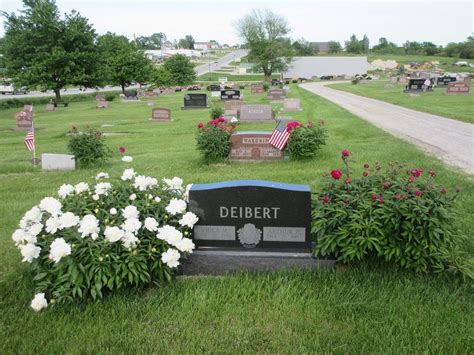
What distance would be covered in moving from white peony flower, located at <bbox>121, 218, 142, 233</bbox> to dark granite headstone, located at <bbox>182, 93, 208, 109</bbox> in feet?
84.9

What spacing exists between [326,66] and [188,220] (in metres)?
99.8

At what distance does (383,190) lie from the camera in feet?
13.7

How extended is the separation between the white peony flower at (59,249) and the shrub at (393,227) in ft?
7.27

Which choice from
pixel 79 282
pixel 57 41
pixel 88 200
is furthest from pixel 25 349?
pixel 57 41

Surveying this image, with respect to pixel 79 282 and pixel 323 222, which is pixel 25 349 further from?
pixel 323 222

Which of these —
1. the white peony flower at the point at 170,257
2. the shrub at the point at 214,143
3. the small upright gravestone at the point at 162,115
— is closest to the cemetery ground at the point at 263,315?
the white peony flower at the point at 170,257

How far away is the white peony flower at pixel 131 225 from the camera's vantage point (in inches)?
146

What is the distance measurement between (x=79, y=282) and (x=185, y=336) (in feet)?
3.31

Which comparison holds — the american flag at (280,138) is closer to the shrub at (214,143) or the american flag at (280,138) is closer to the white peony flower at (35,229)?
the shrub at (214,143)

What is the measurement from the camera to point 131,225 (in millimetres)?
3719

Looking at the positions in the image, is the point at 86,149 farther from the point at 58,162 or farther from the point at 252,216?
the point at 252,216

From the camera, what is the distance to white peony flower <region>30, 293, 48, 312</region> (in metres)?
3.53

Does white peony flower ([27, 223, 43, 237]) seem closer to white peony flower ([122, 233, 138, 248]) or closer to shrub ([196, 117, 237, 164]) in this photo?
white peony flower ([122, 233, 138, 248])

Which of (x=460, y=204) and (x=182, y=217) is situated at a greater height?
(x=182, y=217)
